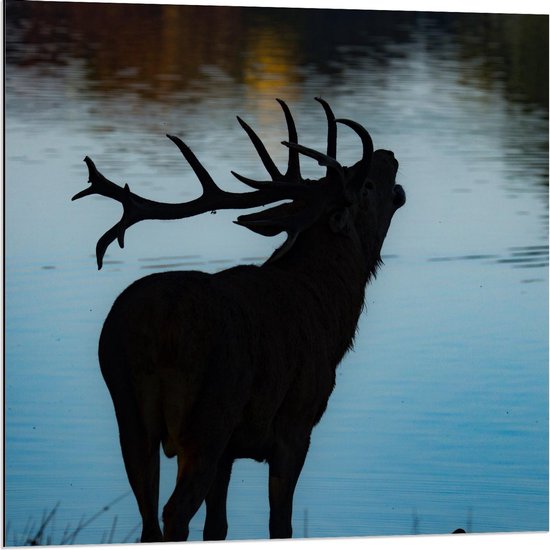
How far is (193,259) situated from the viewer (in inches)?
296

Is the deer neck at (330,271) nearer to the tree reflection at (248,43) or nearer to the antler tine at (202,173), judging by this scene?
the antler tine at (202,173)

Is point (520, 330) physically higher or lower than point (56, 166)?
lower

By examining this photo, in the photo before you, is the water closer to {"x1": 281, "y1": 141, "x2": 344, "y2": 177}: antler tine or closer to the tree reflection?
the tree reflection

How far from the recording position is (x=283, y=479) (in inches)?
242

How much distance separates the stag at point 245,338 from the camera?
5664 millimetres

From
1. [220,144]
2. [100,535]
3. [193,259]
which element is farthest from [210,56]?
[100,535]

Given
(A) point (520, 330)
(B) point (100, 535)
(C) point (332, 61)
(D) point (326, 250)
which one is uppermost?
(C) point (332, 61)

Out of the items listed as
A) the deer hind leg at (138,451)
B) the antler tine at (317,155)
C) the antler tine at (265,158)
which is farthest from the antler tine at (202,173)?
the deer hind leg at (138,451)

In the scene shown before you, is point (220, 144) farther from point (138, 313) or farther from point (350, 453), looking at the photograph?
point (138, 313)

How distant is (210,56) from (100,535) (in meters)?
A: 2.16

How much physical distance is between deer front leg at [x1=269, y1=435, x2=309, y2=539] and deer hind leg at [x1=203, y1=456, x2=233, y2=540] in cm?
16

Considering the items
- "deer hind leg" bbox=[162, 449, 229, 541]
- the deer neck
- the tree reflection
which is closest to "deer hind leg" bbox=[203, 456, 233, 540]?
"deer hind leg" bbox=[162, 449, 229, 541]

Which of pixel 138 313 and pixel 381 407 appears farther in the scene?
pixel 381 407

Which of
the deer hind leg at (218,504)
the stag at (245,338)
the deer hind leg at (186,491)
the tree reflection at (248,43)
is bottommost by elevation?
the deer hind leg at (218,504)
